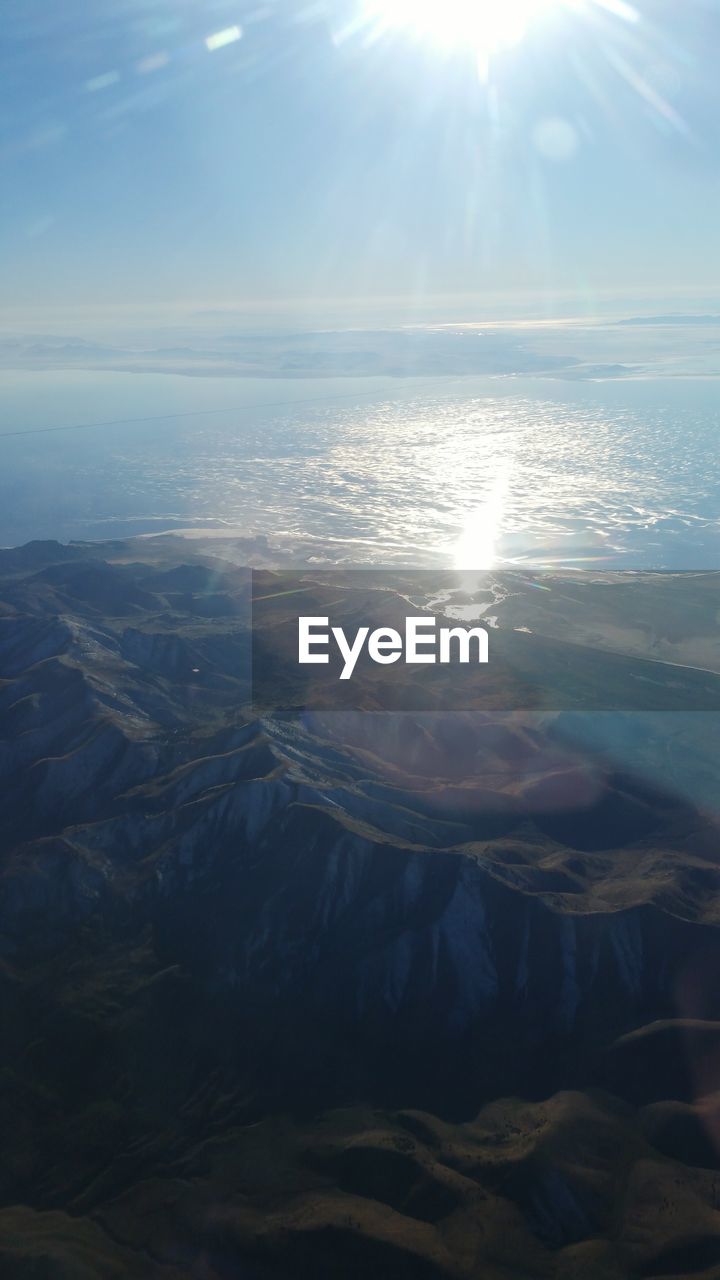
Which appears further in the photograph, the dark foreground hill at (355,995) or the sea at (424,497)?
the sea at (424,497)

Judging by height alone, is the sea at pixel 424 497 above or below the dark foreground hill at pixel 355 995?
above

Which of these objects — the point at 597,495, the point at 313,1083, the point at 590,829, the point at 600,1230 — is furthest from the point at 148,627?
the point at 597,495

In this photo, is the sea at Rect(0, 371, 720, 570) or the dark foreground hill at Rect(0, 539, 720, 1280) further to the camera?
the sea at Rect(0, 371, 720, 570)

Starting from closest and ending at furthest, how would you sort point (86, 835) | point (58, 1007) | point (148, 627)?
1. point (58, 1007)
2. point (86, 835)
3. point (148, 627)

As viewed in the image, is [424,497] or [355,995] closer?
[355,995]

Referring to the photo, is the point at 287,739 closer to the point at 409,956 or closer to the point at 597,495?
the point at 409,956

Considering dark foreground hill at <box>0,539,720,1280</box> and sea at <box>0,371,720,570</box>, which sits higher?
sea at <box>0,371,720,570</box>

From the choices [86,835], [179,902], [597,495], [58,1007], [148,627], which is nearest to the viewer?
[58,1007]

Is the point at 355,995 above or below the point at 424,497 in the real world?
below
